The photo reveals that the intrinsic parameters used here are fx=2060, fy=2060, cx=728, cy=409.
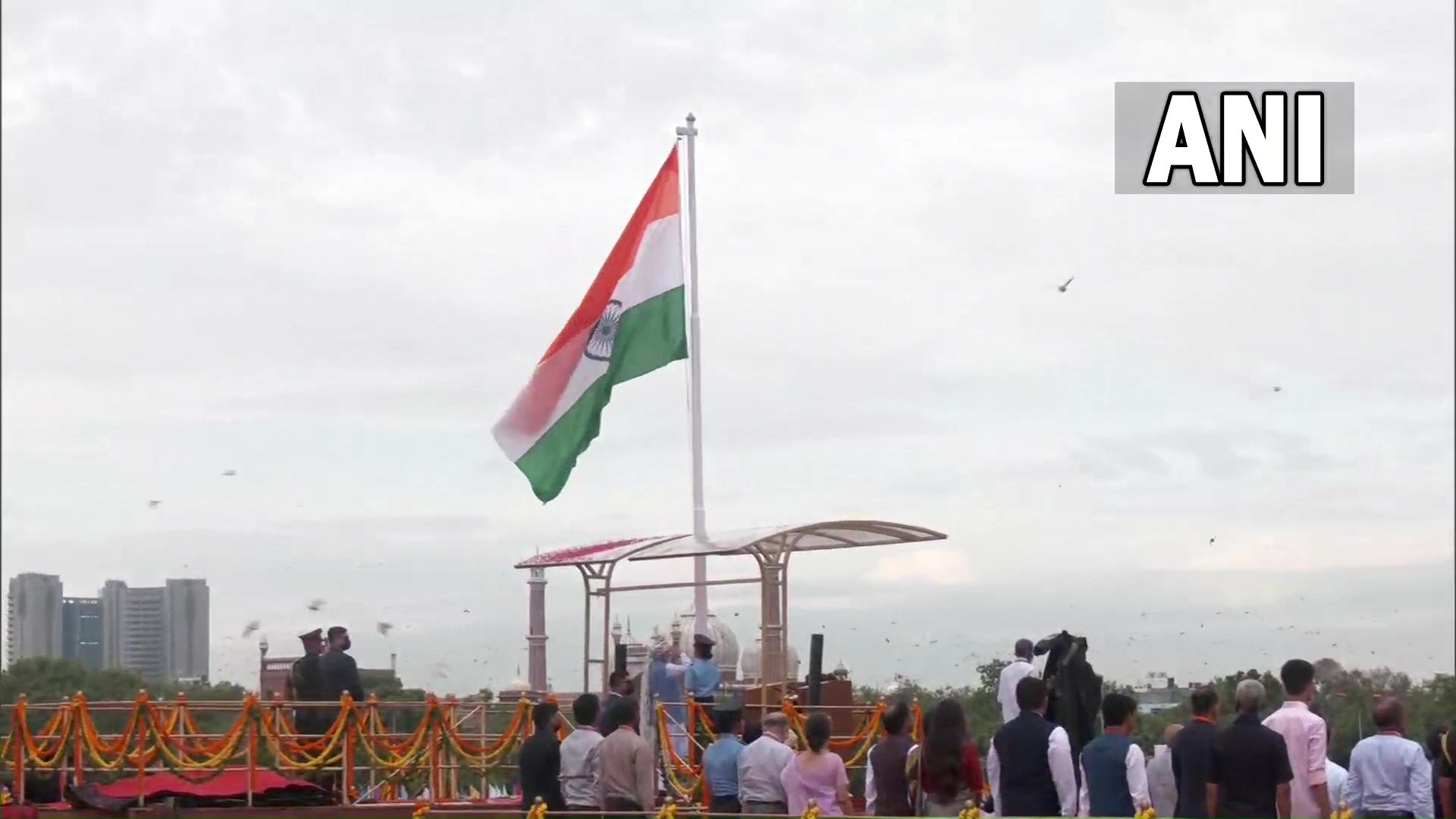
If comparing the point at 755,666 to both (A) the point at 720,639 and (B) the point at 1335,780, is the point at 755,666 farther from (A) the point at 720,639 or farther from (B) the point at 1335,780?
(B) the point at 1335,780

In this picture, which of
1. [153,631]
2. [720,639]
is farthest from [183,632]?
[720,639]

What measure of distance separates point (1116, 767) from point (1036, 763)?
0.51m

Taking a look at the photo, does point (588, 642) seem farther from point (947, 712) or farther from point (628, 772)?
point (947, 712)

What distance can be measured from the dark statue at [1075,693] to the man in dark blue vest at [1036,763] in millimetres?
1934

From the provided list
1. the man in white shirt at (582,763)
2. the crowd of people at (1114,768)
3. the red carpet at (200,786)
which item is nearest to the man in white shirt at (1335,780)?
the crowd of people at (1114,768)

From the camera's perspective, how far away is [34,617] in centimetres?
9788

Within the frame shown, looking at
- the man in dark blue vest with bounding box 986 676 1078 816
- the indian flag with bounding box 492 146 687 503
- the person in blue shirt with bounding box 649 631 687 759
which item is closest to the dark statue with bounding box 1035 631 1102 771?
the man in dark blue vest with bounding box 986 676 1078 816

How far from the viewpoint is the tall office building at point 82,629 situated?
318 feet

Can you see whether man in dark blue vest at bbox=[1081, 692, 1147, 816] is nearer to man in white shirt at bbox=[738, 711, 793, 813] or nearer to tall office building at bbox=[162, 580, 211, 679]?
man in white shirt at bbox=[738, 711, 793, 813]

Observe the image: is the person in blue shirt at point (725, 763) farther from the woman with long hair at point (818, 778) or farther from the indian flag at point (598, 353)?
the indian flag at point (598, 353)

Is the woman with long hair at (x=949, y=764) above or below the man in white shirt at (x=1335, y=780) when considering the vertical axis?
above

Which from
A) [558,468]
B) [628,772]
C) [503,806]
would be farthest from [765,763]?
[558,468]

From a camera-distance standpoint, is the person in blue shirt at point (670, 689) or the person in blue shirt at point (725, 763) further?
the person in blue shirt at point (670, 689)

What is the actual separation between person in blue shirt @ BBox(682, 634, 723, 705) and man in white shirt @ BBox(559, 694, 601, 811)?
268 centimetres
